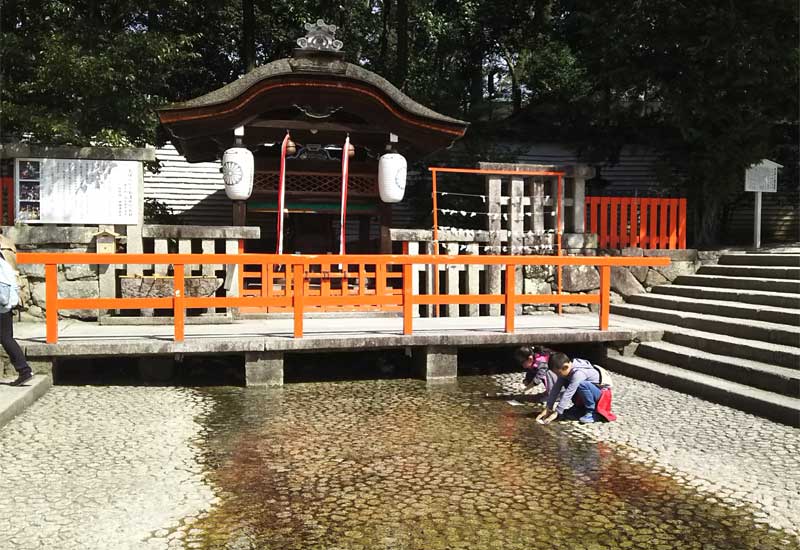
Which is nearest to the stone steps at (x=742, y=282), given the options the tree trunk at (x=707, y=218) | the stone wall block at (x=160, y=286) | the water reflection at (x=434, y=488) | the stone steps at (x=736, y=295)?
the stone steps at (x=736, y=295)

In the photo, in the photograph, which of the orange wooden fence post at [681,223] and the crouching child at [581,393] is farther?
the orange wooden fence post at [681,223]

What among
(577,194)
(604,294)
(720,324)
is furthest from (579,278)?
(720,324)

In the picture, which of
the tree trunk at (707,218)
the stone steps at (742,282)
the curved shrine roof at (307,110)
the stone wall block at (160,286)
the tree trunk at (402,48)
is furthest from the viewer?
the tree trunk at (402,48)

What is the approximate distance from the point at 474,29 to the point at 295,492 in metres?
21.0

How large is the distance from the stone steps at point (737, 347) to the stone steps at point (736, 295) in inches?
40.6

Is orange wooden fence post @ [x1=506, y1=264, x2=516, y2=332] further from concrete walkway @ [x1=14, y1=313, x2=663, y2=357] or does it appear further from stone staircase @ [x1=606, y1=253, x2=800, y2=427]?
stone staircase @ [x1=606, y1=253, x2=800, y2=427]

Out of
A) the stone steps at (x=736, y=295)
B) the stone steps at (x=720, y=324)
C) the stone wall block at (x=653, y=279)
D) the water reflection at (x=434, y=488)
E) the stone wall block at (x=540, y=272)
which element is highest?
the stone wall block at (x=540, y=272)

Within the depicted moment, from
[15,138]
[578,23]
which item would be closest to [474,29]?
[578,23]

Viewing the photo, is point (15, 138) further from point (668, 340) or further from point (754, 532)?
point (754, 532)

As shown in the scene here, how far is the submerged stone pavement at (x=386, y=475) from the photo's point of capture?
155 inches

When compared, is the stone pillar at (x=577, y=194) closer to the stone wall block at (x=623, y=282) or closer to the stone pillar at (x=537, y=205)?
the stone pillar at (x=537, y=205)

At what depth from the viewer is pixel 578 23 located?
2078 cm

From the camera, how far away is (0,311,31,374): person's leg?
6.71 m

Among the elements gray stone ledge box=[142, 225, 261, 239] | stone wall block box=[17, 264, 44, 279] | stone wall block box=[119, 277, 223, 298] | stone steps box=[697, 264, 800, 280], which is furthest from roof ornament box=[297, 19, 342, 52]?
stone steps box=[697, 264, 800, 280]
